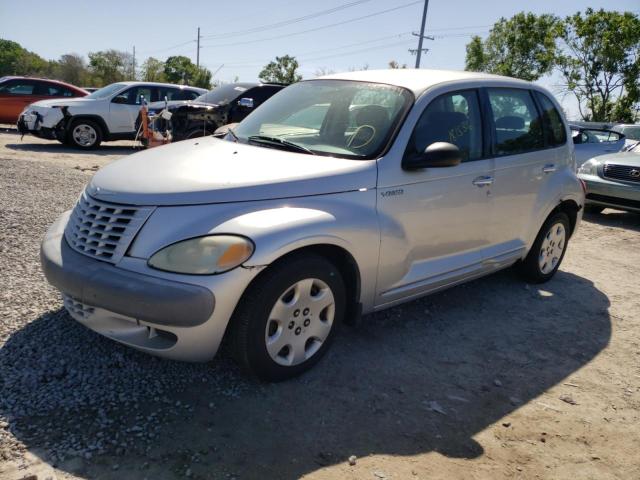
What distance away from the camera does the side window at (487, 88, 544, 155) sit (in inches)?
163

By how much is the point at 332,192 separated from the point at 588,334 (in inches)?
98.3

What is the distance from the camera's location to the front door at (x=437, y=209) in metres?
3.31

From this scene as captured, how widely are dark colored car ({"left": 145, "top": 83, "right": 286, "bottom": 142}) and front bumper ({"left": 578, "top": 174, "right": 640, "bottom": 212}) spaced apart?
5.69 m

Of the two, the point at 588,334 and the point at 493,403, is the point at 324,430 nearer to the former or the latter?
the point at 493,403

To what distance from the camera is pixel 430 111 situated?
11.8 feet

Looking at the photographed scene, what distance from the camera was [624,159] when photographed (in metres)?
8.55

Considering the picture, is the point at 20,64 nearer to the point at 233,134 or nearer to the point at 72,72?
the point at 72,72

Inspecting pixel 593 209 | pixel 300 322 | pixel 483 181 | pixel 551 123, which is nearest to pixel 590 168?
pixel 593 209

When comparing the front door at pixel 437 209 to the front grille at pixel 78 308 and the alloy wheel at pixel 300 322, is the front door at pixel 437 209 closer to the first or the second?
the alloy wheel at pixel 300 322

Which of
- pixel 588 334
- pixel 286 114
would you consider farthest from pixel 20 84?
pixel 588 334

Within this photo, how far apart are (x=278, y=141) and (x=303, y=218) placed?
946mm

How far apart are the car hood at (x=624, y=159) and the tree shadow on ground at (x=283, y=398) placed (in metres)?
5.30

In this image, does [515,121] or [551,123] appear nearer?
[515,121]

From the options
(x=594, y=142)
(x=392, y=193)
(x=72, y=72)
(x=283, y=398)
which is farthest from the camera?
(x=72, y=72)
